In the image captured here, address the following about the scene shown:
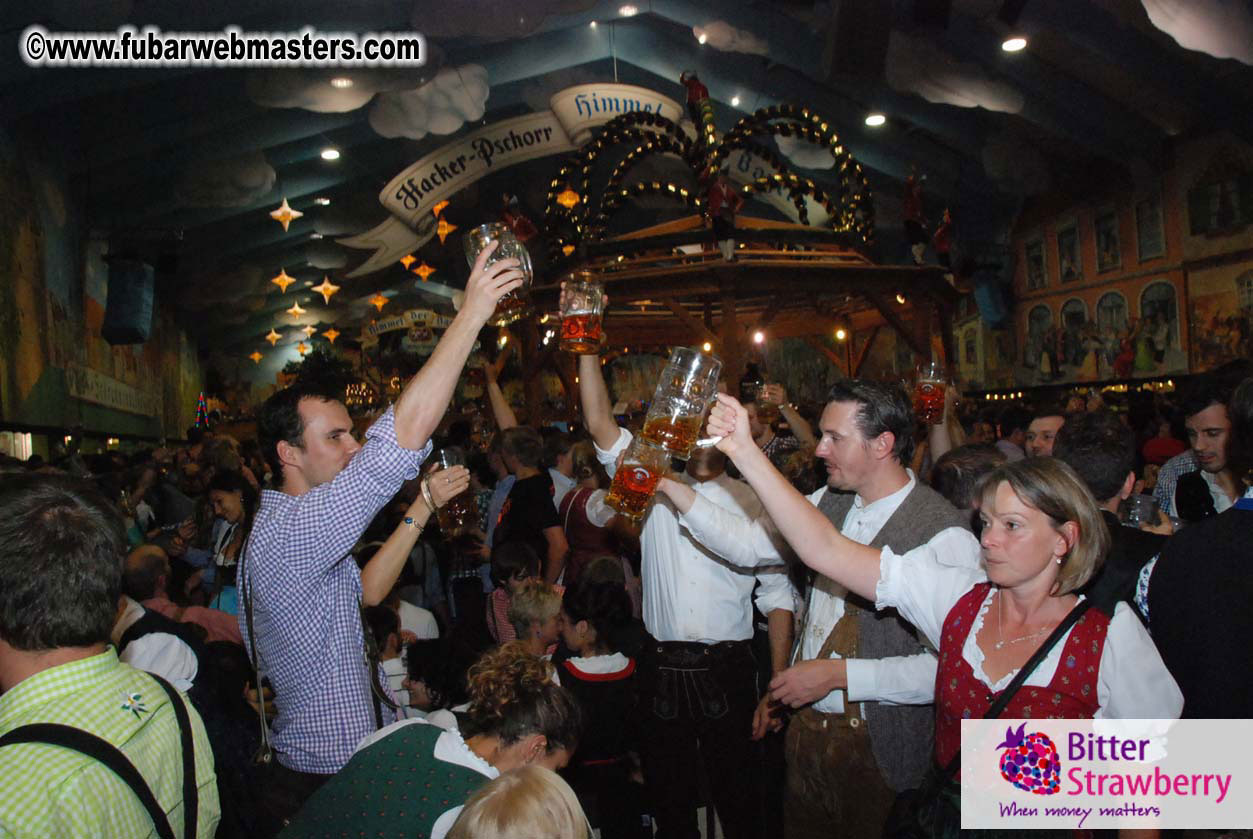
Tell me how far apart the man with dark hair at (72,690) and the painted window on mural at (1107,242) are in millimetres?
14810

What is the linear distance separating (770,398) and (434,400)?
2386 mm

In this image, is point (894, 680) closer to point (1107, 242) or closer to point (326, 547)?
point (326, 547)

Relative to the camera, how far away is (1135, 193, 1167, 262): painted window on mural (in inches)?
488

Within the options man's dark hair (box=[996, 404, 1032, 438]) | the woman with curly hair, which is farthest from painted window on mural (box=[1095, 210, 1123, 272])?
the woman with curly hair

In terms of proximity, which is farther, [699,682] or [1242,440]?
[699,682]

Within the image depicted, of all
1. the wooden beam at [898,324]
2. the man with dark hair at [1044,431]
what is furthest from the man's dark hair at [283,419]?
the wooden beam at [898,324]

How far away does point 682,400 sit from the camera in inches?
70.2

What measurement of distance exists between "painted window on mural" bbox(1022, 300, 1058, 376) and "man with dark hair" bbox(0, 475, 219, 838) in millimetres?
15484

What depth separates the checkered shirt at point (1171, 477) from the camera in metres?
3.50

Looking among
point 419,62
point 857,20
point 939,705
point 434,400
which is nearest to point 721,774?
point 939,705

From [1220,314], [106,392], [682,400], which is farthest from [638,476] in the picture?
[1220,314]

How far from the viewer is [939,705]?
1.68m

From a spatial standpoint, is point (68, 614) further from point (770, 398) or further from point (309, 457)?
point (770, 398)

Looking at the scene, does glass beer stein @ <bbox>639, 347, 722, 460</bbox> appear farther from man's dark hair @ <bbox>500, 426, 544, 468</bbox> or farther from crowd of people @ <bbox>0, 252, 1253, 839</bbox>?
man's dark hair @ <bbox>500, 426, 544, 468</bbox>
